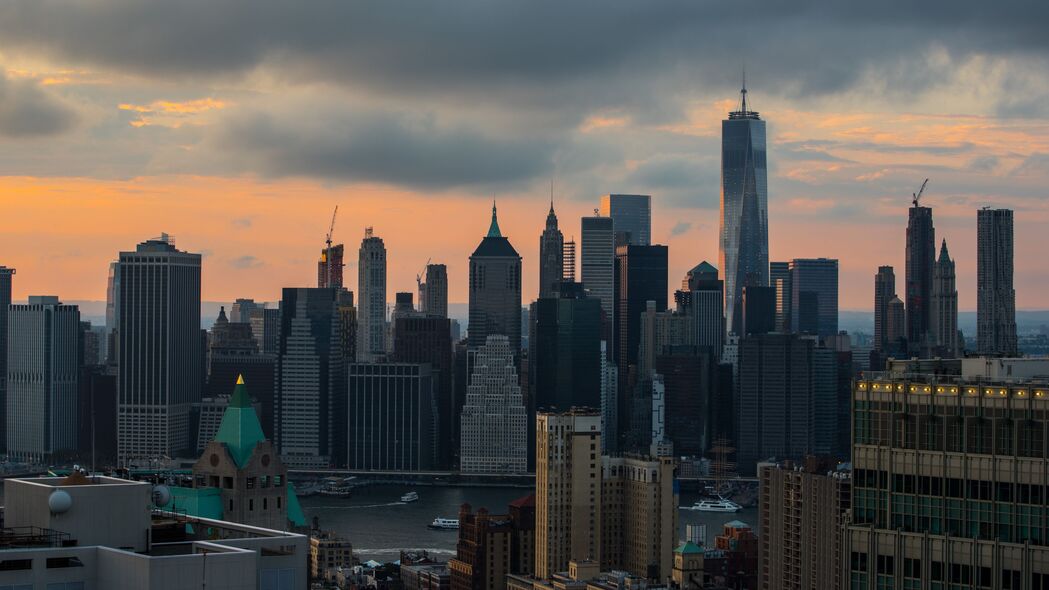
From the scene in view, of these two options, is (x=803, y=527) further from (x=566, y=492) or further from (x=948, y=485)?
(x=948, y=485)

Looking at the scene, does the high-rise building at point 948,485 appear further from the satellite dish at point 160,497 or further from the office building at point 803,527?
the office building at point 803,527

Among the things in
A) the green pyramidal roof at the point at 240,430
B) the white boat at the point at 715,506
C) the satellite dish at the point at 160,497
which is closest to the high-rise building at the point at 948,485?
the satellite dish at the point at 160,497

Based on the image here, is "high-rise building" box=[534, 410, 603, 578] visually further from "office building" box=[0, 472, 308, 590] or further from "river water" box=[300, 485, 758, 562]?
"office building" box=[0, 472, 308, 590]

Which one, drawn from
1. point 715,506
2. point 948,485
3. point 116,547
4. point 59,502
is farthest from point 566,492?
point 59,502

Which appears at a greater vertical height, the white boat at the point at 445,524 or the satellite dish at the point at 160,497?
the satellite dish at the point at 160,497

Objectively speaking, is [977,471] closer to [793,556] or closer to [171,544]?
[171,544]

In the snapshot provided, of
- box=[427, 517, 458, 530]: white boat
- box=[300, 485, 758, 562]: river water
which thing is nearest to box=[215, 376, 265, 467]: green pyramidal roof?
box=[300, 485, 758, 562]: river water
